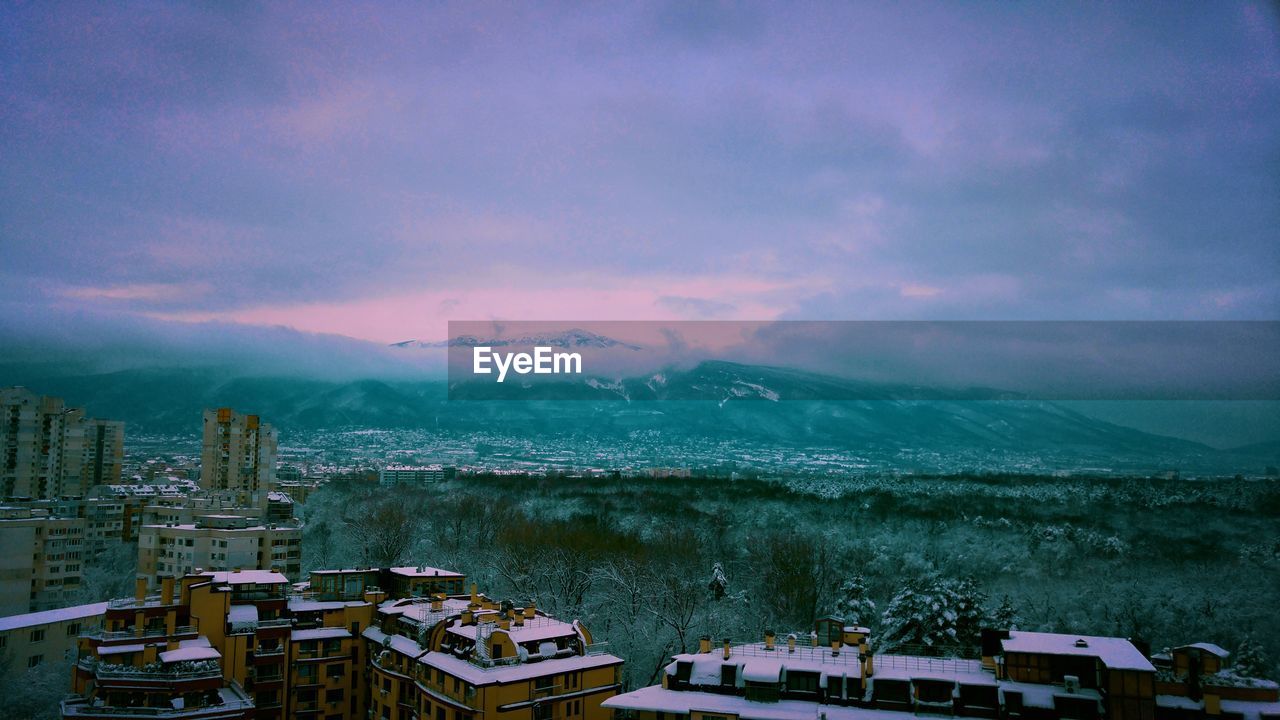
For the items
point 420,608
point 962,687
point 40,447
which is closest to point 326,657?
point 420,608

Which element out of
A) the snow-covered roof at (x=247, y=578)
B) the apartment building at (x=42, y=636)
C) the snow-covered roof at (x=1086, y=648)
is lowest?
the apartment building at (x=42, y=636)

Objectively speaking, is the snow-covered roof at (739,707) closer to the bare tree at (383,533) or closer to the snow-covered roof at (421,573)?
the snow-covered roof at (421,573)

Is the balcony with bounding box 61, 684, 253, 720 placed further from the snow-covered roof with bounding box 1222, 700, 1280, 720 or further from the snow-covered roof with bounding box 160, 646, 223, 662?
the snow-covered roof with bounding box 1222, 700, 1280, 720

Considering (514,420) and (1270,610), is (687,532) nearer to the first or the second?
(1270,610)

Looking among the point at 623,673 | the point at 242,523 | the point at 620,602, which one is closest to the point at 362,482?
the point at 242,523

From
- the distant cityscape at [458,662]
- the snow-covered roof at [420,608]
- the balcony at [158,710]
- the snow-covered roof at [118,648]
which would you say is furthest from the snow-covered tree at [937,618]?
the snow-covered roof at [118,648]

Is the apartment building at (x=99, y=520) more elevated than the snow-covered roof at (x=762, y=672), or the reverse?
the snow-covered roof at (x=762, y=672)
